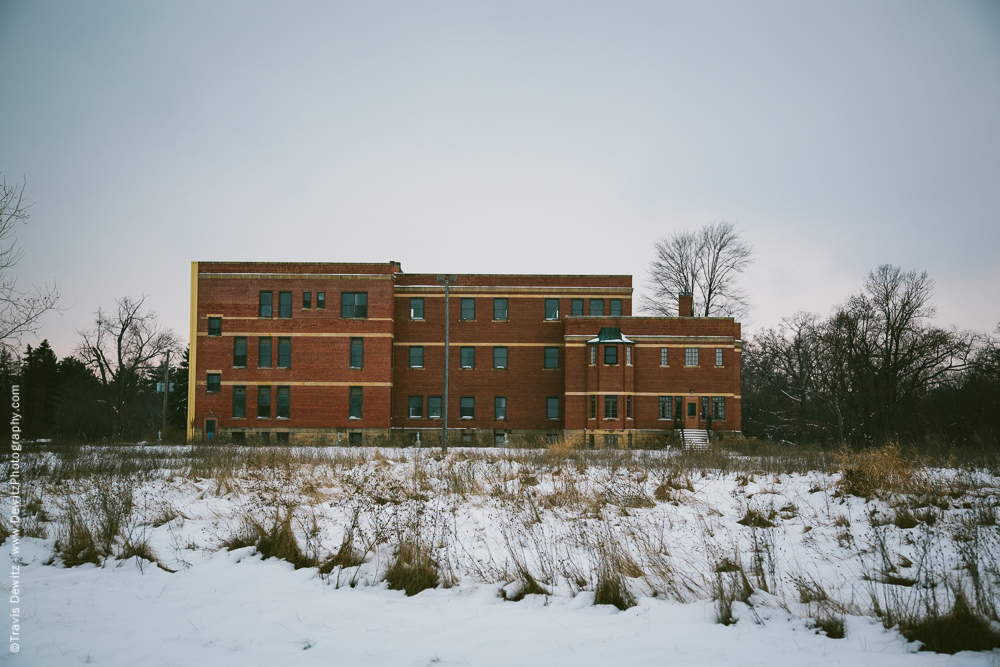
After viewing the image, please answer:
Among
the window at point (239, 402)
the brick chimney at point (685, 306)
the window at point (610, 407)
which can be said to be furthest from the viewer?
the brick chimney at point (685, 306)

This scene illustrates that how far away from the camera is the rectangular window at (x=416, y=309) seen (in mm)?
42750

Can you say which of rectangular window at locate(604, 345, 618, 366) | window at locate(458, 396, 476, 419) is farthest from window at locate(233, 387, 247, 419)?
rectangular window at locate(604, 345, 618, 366)

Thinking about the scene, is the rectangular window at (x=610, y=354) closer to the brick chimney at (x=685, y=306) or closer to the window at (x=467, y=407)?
the brick chimney at (x=685, y=306)

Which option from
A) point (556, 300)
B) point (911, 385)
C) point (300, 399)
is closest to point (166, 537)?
point (300, 399)

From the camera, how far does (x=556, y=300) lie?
141 feet

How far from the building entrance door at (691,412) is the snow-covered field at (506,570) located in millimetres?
26218

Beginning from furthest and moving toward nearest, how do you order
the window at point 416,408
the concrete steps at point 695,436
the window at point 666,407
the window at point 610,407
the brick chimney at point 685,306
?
the brick chimney at point 685,306 < the window at point 416,408 < the window at point 666,407 < the window at point 610,407 < the concrete steps at point 695,436

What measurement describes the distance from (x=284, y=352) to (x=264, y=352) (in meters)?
1.38

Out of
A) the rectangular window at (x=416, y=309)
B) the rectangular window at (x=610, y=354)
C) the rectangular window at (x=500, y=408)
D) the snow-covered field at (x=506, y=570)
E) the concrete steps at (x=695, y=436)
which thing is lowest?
the concrete steps at (x=695, y=436)

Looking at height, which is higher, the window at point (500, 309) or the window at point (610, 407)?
the window at point (500, 309)

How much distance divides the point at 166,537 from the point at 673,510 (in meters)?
9.21

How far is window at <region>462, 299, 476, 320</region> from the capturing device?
42969mm

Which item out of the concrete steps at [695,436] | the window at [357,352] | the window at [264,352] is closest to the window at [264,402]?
the window at [264,352]

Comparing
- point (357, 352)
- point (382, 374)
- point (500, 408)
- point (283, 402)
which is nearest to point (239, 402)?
point (283, 402)
